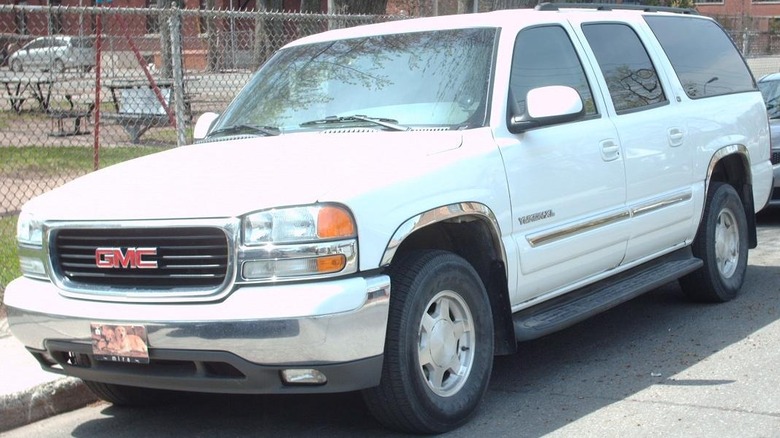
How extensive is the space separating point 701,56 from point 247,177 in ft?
13.6

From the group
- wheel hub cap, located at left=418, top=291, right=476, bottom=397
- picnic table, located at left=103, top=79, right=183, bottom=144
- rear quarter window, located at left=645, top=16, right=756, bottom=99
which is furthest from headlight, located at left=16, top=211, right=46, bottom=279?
picnic table, located at left=103, top=79, right=183, bottom=144

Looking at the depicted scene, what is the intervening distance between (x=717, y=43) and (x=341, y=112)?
3.55m

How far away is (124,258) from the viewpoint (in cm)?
460

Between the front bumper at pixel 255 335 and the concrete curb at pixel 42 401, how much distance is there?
0.98 meters

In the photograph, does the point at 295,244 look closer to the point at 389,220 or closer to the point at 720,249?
the point at 389,220

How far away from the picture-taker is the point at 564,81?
6098mm

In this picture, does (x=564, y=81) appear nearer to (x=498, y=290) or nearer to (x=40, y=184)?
(x=498, y=290)

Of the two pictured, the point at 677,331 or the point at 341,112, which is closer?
the point at 341,112

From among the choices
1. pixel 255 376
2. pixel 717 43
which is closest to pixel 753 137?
pixel 717 43

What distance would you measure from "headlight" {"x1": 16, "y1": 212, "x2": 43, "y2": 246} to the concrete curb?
3.02ft

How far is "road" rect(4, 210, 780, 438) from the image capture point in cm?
506

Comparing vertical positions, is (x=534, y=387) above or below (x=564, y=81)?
below

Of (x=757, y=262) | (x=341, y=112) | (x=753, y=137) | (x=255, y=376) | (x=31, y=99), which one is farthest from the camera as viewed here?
(x=31, y=99)

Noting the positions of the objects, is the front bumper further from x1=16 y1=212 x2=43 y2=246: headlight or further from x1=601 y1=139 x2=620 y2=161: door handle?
x1=601 y1=139 x2=620 y2=161: door handle
